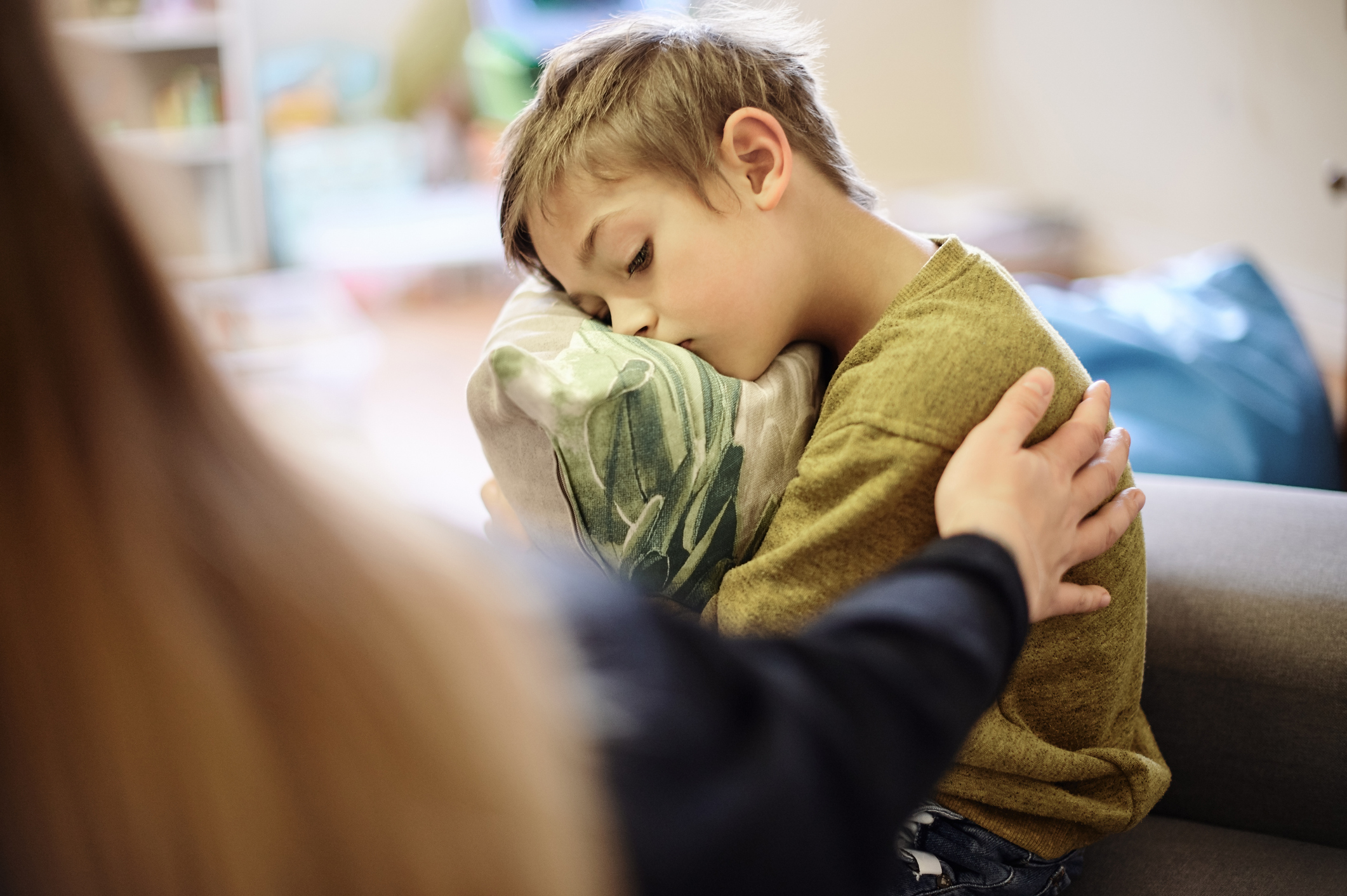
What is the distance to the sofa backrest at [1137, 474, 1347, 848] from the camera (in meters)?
0.92

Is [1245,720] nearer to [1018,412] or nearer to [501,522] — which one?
[1018,412]

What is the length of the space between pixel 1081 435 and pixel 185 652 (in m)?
0.64

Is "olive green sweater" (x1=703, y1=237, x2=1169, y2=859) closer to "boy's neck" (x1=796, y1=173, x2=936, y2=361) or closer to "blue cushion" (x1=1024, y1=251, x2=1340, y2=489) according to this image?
"boy's neck" (x1=796, y1=173, x2=936, y2=361)

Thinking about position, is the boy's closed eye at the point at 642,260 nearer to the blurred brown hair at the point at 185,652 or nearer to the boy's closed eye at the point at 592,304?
the boy's closed eye at the point at 592,304

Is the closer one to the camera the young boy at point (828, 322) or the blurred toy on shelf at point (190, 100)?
the young boy at point (828, 322)

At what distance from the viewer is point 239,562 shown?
39 centimetres

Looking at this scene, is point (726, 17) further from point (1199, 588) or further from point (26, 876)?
point (26, 876)

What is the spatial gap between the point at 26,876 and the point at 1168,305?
1793 millimetres

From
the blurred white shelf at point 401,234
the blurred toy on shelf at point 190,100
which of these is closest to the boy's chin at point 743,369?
the blurred white shelf at point 401,234

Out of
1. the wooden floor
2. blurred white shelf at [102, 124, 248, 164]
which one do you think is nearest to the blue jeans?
the wooden floor

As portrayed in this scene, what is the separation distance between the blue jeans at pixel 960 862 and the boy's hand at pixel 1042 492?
8.6 inches

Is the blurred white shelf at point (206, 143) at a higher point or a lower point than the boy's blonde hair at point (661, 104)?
lower

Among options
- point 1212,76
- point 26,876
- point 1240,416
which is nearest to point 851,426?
point 26,876

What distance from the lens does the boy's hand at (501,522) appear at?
Result: 3.14 ft
